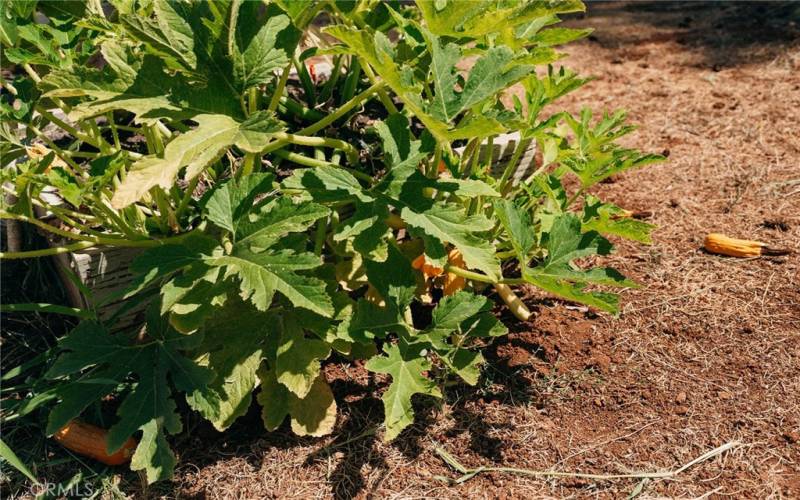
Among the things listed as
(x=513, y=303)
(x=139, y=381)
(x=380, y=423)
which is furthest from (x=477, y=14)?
(x=139, y=381)

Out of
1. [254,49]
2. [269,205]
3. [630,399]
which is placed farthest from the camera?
[630,399]

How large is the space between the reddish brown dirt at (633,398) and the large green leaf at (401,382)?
0.27m

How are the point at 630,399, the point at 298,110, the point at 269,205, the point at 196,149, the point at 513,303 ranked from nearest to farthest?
1. the point at 196,149
2. the point at 269,205
3. the point at 630,399
4. the point at 513,303
5. the point at 298,110

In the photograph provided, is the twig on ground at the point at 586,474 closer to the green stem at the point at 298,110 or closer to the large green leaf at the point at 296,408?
the large green leaf at the point at 296,408

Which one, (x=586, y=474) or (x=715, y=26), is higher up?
(x=715, y=26)

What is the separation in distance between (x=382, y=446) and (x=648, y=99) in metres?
2.61

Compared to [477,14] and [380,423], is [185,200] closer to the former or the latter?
[380,423]

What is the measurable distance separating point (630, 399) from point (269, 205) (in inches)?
50.2

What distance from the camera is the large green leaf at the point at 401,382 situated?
Answer: 6.44ft

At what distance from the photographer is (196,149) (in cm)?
180

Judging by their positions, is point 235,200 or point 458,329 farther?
point 458,329

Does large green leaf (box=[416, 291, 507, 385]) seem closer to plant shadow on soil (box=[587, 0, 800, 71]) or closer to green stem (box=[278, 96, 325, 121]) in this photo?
green stem (box=[278, 96, 325, 121])

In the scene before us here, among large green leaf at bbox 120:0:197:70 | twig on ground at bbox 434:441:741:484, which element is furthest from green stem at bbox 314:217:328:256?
twig on ground at bbox 434:441:741:484

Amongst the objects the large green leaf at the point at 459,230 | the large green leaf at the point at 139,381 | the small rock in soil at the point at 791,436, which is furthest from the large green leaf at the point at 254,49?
the small rock in soil at the point at 791,436
